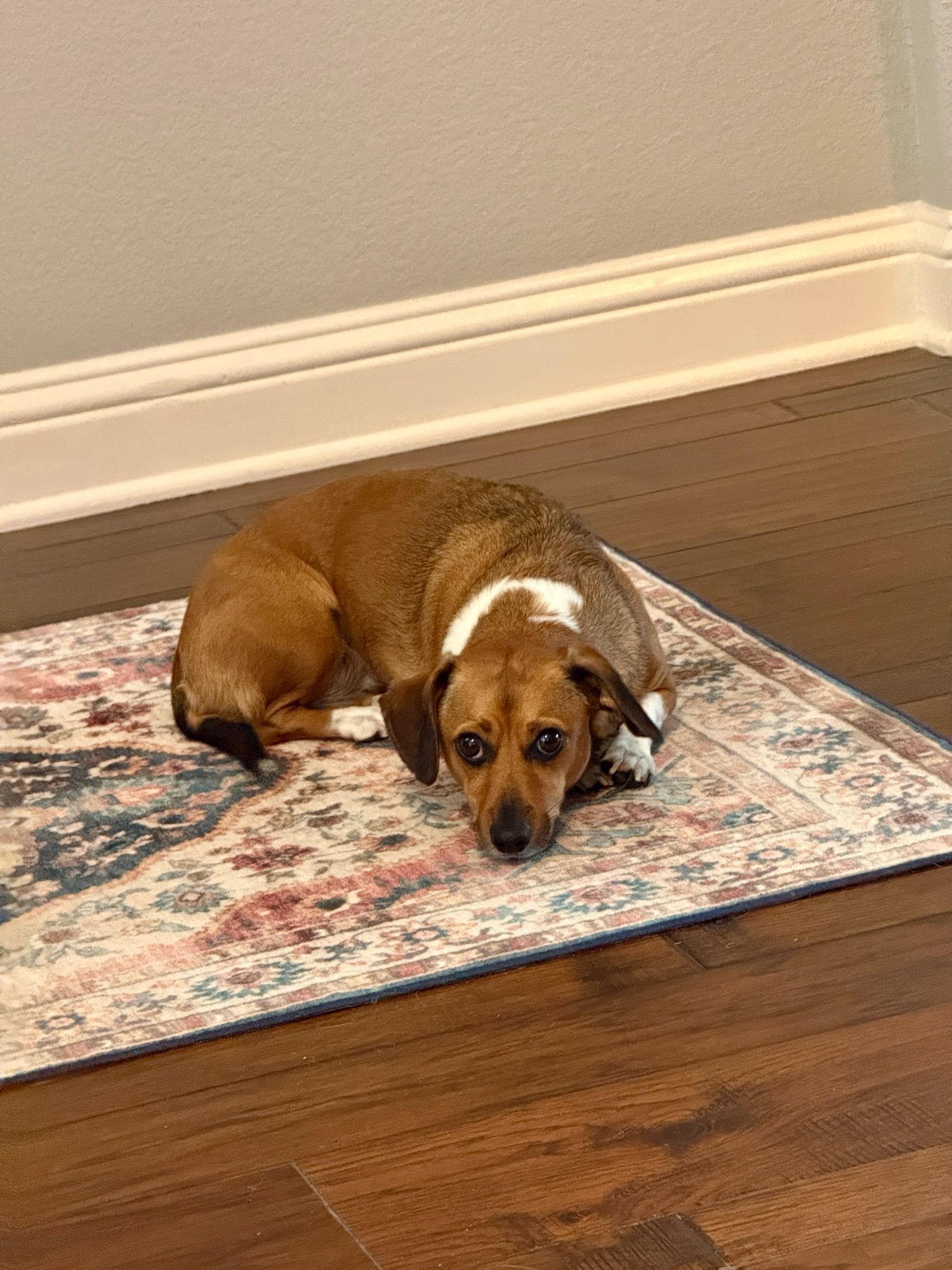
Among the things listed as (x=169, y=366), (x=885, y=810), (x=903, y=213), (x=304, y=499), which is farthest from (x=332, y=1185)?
(x=903, y=213)

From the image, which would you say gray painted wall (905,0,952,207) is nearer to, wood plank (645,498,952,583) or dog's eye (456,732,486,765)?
wood plank (645,498,952,583)

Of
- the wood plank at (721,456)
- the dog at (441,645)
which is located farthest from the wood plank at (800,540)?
the dog at (441,645)

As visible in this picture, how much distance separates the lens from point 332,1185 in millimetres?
1647

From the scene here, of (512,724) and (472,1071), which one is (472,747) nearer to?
(512,724)

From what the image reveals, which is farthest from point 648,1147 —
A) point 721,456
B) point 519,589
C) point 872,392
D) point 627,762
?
point 872,392

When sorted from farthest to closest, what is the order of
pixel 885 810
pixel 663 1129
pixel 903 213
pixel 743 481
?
pixel 903 213 → pixel 743 481 → pixel 885 810 → pixel 663 1129

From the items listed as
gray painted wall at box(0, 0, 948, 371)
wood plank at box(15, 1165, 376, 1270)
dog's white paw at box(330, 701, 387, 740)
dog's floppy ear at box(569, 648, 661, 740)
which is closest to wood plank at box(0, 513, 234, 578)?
gray painted wall at box(0, 0, 948, 371)

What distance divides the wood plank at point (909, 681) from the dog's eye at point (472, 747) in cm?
65

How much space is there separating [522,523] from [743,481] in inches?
42.0

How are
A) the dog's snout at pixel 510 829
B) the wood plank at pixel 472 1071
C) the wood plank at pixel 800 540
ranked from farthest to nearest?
1. the wood plank at pixel 800 540
2. the dog's snout at pixel 510 829
3. the wood plank at pixel 472 1071

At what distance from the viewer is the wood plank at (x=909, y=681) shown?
2.53 metres

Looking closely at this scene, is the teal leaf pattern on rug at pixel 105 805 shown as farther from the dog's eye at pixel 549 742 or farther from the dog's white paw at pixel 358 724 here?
the dog's eye at pixel 549 742

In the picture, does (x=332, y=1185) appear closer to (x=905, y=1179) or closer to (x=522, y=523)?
(x=905, y=1179)

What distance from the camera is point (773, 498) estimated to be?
3484 mm
